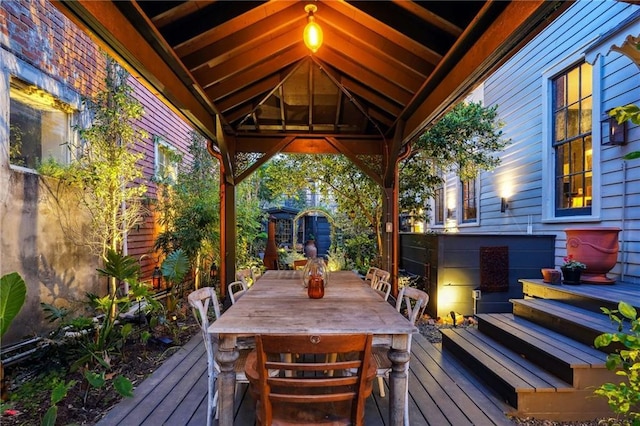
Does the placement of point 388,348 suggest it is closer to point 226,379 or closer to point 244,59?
point 226,379

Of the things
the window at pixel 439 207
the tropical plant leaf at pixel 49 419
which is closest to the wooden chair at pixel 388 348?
the tropical plant leaf at pixel 49 419

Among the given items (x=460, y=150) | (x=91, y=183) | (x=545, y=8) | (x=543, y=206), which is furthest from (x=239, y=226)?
(x=545, y=8)

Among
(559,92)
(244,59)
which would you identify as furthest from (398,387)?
(559,92)

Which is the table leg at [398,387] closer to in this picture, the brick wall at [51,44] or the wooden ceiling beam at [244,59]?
the wooden ceiling beam at [244,59]

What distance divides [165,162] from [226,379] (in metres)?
6.23

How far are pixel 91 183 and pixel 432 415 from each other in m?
4.20

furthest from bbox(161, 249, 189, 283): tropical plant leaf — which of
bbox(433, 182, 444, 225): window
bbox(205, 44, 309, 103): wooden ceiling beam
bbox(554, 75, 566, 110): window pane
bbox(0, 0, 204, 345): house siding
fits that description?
bbox(433, 182, 444, 225): window

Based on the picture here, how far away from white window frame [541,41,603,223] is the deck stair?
1.23 m

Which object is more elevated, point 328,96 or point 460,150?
point 328,96

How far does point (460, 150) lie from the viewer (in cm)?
557

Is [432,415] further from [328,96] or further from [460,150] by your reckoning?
[460,150]

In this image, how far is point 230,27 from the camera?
9.06 feet

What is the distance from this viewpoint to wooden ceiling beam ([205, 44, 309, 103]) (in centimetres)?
373

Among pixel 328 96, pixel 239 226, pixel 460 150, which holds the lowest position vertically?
pixel 239 226
